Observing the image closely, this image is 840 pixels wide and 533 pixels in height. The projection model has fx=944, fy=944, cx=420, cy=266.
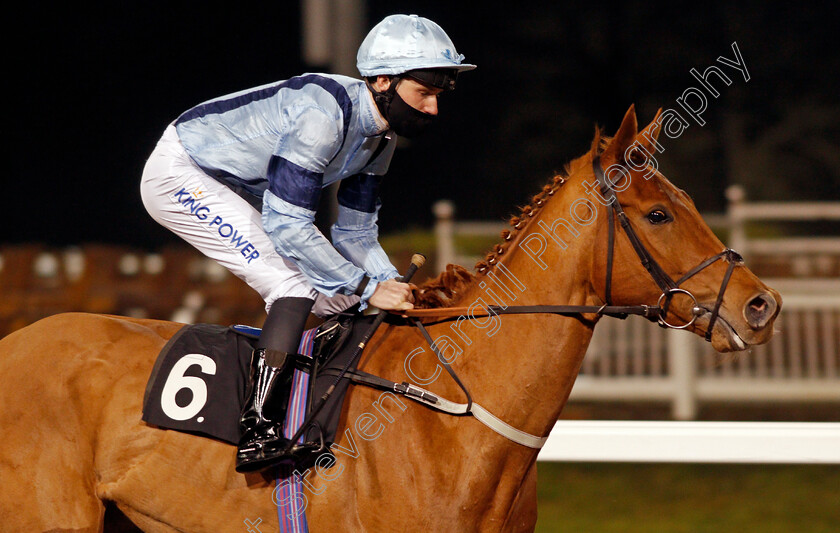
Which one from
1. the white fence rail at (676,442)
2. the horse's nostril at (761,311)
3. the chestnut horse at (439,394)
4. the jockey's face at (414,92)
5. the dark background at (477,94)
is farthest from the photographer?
the dark background at (477,94)

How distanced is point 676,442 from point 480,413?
4.30 ft

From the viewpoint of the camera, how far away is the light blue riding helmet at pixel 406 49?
2.58 meters

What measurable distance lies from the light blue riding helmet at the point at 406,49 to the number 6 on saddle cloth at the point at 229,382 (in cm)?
71

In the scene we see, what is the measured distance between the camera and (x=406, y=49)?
8.50 feet

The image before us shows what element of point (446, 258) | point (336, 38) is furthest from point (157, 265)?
point (336, 38)

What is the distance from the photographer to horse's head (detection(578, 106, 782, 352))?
2318mm

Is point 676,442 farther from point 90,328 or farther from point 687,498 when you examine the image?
point 90,328

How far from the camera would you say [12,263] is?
804cm

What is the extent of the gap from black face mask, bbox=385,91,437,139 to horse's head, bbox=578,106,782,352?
1.64 ft

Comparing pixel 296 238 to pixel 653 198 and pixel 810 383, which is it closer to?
pixel 653 198

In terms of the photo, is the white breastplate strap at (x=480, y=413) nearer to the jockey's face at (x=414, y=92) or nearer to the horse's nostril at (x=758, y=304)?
the horse's nostril at (x=758, y=304)

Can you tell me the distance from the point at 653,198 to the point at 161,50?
401 inches

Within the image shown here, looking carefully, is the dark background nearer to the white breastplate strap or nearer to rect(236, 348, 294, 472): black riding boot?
rect(236, 348, 294, 472): black riding boot

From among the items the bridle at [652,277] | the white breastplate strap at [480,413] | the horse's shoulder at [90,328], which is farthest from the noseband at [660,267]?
the horse's shoulder at [90,328]
